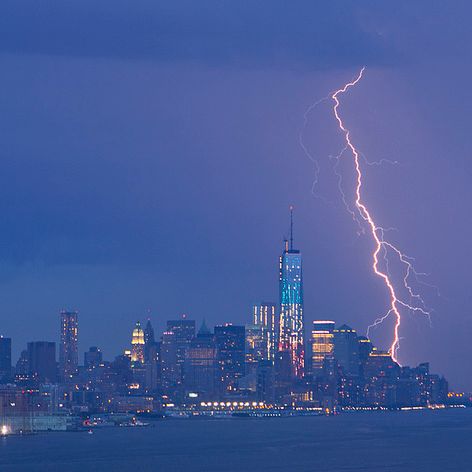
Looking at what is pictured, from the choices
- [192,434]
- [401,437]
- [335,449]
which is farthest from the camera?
[192,434]

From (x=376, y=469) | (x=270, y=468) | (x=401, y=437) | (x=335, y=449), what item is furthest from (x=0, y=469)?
(x=401, y=437)

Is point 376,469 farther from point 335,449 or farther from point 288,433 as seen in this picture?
point 288,433

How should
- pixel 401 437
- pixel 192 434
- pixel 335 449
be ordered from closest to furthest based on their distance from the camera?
1. pixel 335 449
2. pixel 401 437
3. pixel 192 434

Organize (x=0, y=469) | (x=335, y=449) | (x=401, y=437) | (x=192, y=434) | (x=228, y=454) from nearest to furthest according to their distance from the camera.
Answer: (x=0, y=469)
(x=228, y=454)
(x=335, y=449)
(x=401, y=437)
(x=192, y=434)

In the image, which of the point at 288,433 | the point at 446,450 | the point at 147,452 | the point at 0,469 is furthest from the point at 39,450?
the point at 288,433

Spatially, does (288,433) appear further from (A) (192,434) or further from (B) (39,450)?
(B) (39,450)

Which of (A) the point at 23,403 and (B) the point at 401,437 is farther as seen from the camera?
(A) the point at 23,403
